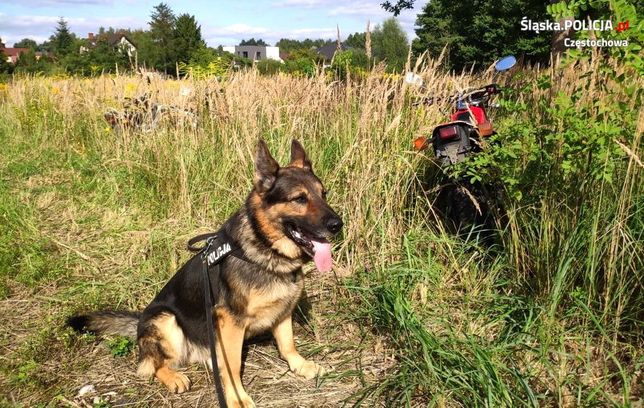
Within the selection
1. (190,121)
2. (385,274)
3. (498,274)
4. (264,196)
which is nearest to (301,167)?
(264,196)

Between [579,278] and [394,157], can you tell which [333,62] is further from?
[579,278]

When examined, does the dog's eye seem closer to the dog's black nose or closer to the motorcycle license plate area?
the dog's black nose

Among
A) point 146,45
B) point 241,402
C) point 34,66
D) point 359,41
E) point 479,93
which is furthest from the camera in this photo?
point 146,45

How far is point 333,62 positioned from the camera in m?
5.74

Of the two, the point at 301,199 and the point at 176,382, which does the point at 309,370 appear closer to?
the point at 176,382

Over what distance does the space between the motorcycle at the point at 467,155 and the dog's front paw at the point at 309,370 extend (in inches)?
60.3

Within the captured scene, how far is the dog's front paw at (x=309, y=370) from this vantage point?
288 cm

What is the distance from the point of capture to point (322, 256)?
2.67 meters

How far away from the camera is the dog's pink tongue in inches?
104

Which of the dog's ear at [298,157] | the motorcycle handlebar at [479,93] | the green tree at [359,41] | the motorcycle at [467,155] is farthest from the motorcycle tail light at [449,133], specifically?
the green tree at [359,41]

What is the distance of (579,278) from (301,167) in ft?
6.08

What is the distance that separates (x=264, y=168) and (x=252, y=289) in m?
0.75

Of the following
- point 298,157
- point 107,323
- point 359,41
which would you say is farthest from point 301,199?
point 359,41

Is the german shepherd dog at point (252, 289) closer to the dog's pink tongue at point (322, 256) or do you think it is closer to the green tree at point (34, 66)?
the dog's pink tongue at point (322, 256)
